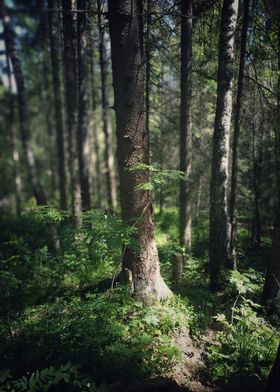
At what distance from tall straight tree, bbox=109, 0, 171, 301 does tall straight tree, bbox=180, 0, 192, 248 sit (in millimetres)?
2967

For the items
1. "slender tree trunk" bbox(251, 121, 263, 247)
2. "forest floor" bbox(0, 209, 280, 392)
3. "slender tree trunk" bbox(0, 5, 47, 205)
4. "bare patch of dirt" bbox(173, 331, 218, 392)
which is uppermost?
"slender tree trunk" bbox(0, 5, 47, 205)

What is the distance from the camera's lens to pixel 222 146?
7.31 metres

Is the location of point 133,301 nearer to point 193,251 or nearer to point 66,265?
point 66,265

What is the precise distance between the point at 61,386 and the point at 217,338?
287 cm

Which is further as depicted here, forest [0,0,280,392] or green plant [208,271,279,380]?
green plant [208,271,279,380]

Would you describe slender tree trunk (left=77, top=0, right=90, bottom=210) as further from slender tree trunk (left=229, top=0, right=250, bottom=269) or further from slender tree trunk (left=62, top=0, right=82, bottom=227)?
slender tree trunk (left=229, top=0, right=250, bottom=269)

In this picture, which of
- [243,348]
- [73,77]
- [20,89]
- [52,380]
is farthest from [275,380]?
[20,89]

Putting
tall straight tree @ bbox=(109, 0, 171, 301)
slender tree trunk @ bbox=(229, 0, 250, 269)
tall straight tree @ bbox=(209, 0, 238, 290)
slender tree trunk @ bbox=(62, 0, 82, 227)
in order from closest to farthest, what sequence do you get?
tall straight tree @ bbox=(109, 0, 171, 301)
tall straight tree @ bbox=(209, 0, 238, 290)
slender tree trunk @ bbox=(229, 0, 250, 269)
slender tree trunk @ bbox=(62, 0, 82, 227)

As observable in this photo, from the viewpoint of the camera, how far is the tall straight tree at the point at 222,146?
22.7ft

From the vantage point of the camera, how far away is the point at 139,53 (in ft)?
18.4

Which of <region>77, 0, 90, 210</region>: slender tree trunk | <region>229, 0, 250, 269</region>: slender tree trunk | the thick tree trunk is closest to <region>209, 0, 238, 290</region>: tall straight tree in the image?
<region>229, 0, 250, 269</region>: slender tree trunk

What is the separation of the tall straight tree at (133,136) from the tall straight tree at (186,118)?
117 inches

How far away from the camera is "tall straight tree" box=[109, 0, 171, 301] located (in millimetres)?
5473

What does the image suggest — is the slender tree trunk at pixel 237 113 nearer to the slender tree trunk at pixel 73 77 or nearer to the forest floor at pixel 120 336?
the forest floor at pixel 120 336
